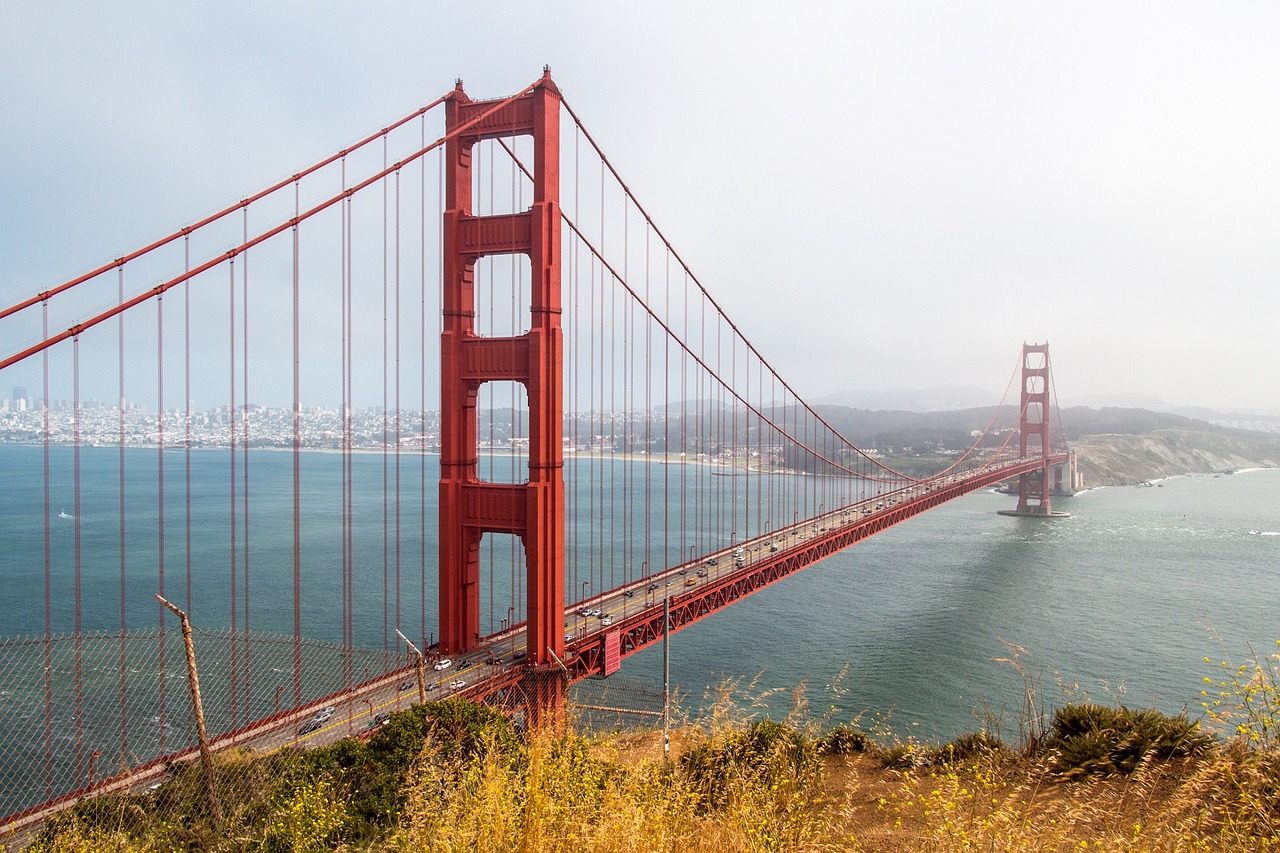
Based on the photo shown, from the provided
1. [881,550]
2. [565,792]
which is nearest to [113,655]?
[565,792]

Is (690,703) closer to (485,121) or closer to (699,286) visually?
(699,286)

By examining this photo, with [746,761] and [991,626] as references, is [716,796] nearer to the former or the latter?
[746,761]

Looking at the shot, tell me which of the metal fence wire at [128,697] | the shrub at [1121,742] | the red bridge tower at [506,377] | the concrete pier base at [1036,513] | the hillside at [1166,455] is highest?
the red bridge tower at [506,377]

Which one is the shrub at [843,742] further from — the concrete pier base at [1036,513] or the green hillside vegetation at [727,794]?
the concrete pier base at [1036,513]

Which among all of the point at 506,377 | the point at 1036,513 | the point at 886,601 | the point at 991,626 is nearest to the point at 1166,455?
the point at 1036,513

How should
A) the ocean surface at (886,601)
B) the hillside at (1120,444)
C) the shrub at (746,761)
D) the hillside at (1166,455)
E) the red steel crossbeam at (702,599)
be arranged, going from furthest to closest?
the hillside at (1120,444), the hillside at (1166,455), the ocean surface at (886,601), the red steel crossbeam at (702,599), the shrub at (746,761)

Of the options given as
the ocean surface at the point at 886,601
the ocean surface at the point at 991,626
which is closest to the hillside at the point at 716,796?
the ocean surface at the point at 886,601
